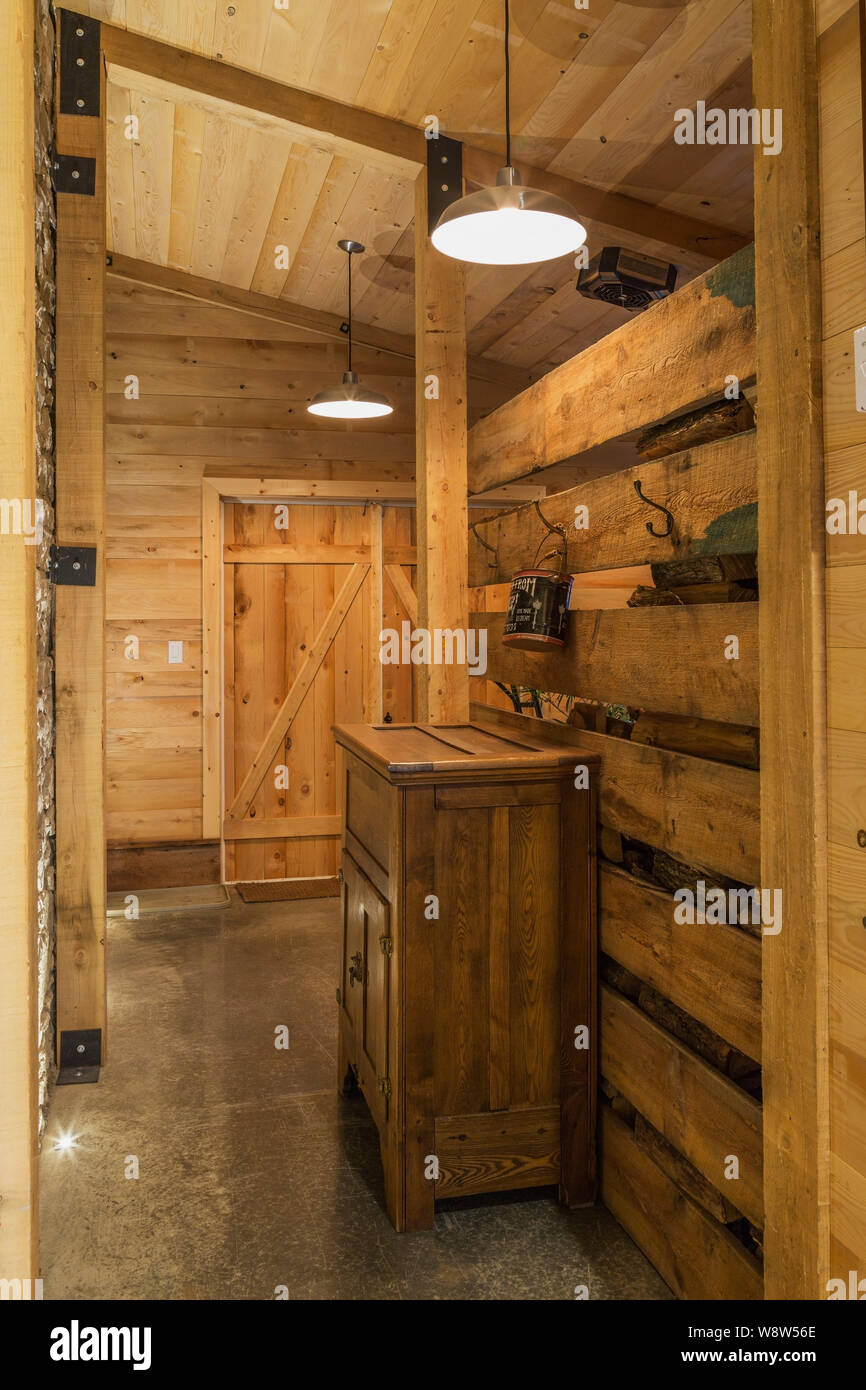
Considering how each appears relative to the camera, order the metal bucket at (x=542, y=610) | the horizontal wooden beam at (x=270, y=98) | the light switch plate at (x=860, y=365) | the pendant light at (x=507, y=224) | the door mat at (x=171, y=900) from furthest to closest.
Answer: the door mat at (x=171, y=900) → the horizontal wooden beam at (x=270, y=98) → the metal bucket at (x=542, y=610) → the pendant light at (x=507, y=224) → the light switch plate at (x=860, y=365)

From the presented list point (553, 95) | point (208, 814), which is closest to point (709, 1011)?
point (553, 95)

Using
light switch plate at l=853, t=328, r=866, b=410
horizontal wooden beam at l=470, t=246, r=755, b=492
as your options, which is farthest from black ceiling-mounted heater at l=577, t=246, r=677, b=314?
light switch plate at l=853, t=328, r=866, b=410

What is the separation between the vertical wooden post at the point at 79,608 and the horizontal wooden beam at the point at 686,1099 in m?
1.80

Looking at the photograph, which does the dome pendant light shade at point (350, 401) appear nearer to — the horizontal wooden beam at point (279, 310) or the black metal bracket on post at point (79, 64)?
the horizontal wooden beam at point (279, 310)

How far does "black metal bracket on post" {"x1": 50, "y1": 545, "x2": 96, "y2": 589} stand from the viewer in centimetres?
324

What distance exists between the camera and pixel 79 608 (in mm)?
3266

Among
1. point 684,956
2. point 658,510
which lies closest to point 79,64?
point 658,510

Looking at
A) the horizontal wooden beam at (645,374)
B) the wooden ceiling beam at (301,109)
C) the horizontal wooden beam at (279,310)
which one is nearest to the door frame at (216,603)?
the horizontal wooden beam at (279,310)

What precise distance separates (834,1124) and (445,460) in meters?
2.39

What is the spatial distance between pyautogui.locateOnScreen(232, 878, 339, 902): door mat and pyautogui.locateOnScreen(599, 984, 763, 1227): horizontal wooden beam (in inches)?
122

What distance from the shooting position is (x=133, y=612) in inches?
211

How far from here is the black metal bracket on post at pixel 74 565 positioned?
3.24 meters

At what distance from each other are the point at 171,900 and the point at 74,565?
2437 mm

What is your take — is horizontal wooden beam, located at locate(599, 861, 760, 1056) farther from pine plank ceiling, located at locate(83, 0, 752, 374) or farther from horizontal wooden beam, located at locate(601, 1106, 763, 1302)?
pine plank ceiling, located at locate(83, 0, 752, 374)
